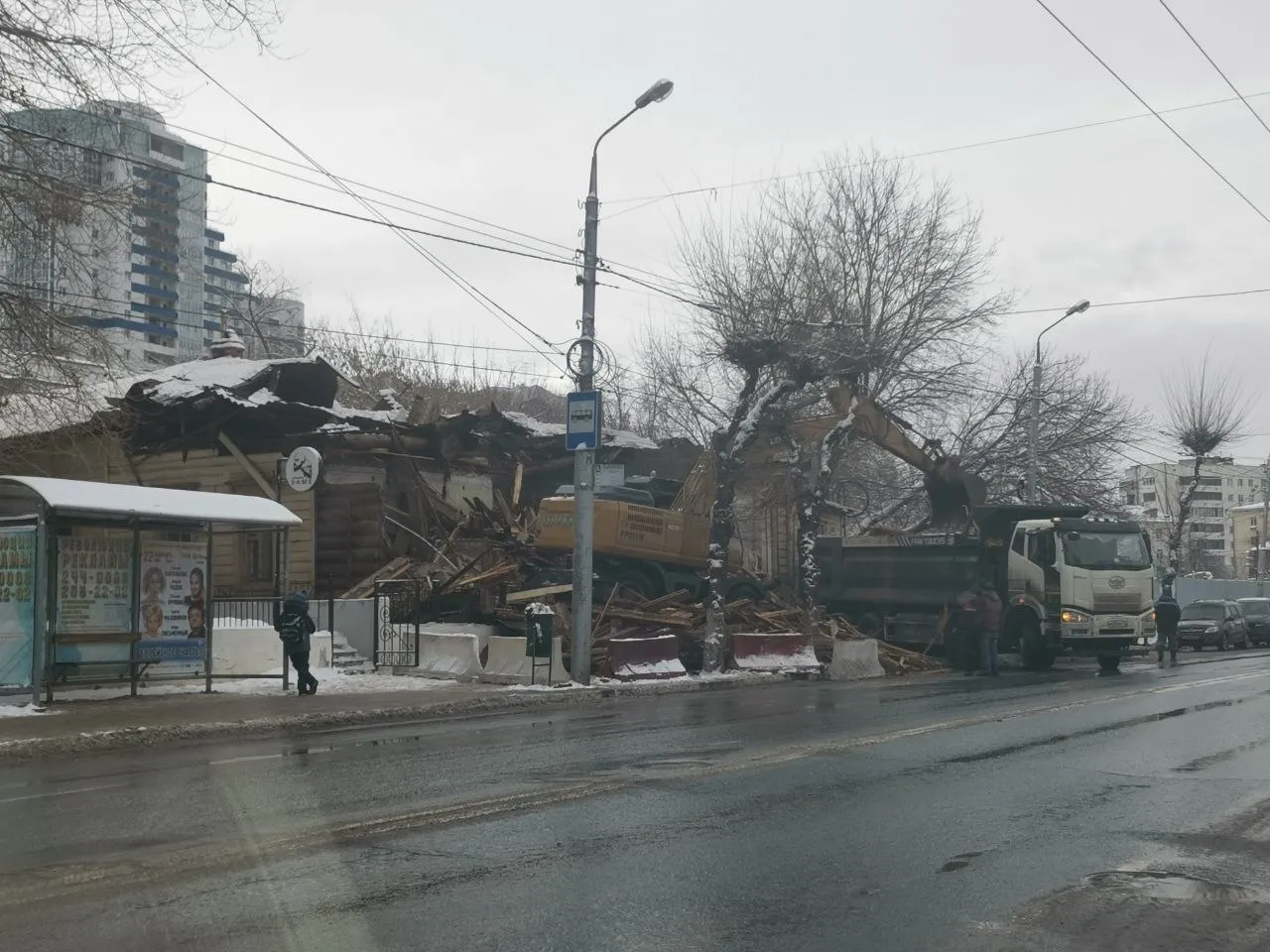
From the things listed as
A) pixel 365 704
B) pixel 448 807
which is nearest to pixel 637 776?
pixel 448 807

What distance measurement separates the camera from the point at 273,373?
30.9m

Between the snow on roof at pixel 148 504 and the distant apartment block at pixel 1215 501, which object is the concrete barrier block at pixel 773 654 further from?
the distant apartment block at pixel 1215 501

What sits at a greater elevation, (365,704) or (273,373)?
(273,373)

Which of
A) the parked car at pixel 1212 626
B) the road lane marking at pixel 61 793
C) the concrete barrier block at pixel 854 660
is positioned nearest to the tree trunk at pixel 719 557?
the concrete barrier block at pixel 854 660

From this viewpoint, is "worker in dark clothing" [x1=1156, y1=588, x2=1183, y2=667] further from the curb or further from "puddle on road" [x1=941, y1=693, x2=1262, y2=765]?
the curb

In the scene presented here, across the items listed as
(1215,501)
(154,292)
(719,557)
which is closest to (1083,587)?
(719,557)

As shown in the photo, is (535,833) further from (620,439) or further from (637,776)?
(620,439)

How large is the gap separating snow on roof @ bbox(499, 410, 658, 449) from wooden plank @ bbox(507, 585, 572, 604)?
782cm

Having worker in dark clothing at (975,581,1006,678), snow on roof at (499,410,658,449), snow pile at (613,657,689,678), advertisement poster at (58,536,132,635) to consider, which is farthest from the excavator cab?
advertisement poster at (58,536,132,635)

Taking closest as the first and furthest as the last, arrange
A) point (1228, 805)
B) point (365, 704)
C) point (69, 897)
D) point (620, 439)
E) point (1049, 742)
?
point (69, 897) < point (1228, 805) < point (1049, 742) < point (365, 704) < point (620, 439)

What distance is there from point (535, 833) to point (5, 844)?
3298 mm

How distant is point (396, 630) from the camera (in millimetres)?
24062

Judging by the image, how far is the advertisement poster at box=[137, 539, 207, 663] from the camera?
723 inches

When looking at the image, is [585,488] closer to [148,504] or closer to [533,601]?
[533,601]
